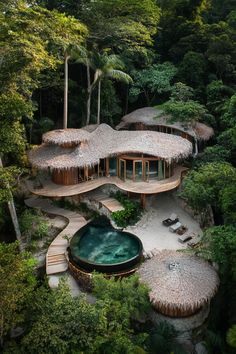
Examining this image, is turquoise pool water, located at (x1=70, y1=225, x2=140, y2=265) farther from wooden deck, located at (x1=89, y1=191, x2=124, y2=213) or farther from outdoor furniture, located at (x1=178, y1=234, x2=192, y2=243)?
outdoor furniture, located at (x1=178, y1=234, x2=192, y2=243)

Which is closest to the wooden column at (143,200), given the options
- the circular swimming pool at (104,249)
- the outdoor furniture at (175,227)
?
the outdoor furniture at (175,227)

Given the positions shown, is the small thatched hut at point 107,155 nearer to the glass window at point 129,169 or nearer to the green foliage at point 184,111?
the glass window at point 129,169

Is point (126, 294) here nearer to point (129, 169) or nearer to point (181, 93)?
point (129, 169)

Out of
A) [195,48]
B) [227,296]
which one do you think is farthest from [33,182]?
[195,48]

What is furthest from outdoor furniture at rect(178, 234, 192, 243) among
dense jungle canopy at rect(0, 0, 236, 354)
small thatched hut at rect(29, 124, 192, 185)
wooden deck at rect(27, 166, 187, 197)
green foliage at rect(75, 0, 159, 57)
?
green foliage at rect(75, 0, 159, 57)

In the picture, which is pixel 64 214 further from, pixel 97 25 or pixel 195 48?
pixel 195 48
